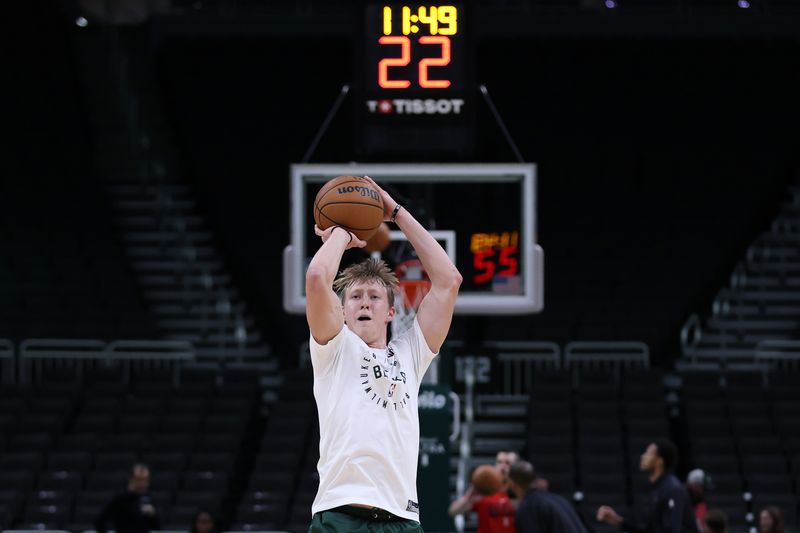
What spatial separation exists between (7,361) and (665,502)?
10.7 metres

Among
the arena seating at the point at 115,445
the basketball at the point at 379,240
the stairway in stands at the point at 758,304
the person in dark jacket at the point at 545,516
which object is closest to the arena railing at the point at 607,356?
the stairway in stands at the point at 758,304

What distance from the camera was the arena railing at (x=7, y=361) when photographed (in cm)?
1783

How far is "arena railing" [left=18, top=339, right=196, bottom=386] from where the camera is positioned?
1795 centimetres

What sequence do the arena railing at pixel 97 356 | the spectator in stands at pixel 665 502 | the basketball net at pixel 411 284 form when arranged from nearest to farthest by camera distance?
the spectator in stands at pixel 665 502, the basketball net at pixel 411 284, the arena railing at pixel 97 356

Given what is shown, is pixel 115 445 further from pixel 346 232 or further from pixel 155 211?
pixel 346 232

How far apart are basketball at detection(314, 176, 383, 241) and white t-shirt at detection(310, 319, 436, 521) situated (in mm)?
357

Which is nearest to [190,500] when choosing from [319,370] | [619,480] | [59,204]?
[619,480]

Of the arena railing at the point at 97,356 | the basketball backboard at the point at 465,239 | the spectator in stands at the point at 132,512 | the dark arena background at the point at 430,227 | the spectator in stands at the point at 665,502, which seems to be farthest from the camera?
the arena railing at the point at 97,356

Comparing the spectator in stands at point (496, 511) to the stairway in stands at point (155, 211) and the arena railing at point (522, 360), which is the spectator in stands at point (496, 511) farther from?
the stairway in stands at point (155, 211)

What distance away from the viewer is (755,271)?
2136 cm

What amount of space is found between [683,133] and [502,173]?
1177cm

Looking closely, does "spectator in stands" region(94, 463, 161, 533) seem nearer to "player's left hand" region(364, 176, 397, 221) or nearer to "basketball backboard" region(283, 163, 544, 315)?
"basketball backboard" region(283, 163, 544, 315)

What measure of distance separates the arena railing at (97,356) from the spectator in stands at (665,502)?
8890 mm

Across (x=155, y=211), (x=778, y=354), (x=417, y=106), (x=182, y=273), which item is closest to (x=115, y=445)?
(x=182, y=273)
